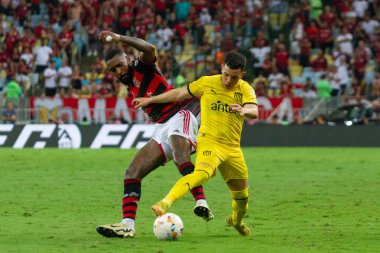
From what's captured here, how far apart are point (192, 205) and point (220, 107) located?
454 cm

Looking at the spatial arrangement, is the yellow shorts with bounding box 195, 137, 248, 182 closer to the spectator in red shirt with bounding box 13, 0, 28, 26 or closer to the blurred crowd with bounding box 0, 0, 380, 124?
the blurred crowd with bounding box 0, 0, 380, 124

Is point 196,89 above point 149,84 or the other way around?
above

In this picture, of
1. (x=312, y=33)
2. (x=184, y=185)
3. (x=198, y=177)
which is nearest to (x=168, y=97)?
(x=198, y=177)

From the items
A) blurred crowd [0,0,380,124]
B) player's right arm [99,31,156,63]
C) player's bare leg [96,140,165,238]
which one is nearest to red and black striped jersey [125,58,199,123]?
player's right arm [99,31,156,63]

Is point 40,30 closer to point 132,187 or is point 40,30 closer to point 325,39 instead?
point 325,39

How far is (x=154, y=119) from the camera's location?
12766 mm

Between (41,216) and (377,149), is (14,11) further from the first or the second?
(41,216)

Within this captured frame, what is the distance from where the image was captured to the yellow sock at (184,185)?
10.7 meters

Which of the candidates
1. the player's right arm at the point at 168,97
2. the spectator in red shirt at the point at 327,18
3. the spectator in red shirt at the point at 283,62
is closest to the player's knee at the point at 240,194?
the player's right arm at the point at 168,97

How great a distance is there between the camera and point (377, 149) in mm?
30172

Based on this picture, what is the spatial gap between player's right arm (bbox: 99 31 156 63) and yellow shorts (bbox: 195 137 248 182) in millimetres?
1327

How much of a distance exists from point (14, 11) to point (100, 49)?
14.0ft

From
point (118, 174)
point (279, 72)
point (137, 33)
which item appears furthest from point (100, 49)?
point (118, 174)

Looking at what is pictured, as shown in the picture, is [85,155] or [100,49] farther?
[100,49]
